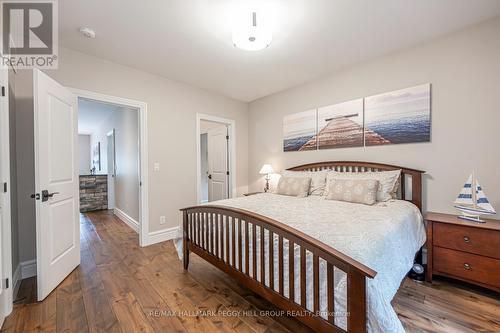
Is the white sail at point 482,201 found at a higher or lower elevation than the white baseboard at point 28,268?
higher

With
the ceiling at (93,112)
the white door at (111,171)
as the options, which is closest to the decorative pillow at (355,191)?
the ceiling at (93,112)

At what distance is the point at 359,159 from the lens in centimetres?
299

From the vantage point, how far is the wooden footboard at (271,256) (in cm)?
106

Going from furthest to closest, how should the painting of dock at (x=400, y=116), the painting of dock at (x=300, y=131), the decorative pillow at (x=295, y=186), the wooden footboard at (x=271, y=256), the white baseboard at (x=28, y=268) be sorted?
the painting of dock at (x=300, y=131)
the decorative pillow at (x=295, y=186)
the painting of dock at (x=400, y=116)
the white baseboard at (x=28, y=268)
the wooden footboard at (x=271, y=256)

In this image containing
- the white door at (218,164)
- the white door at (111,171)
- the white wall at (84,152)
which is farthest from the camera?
the white wall at (84,152)

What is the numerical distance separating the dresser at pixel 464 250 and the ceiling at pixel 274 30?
1935 millimetres

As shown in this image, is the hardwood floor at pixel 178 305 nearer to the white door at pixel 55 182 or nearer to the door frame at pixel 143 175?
the white door at pixel 55 182

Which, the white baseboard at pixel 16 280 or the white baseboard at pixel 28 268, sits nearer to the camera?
the white baseboard at pixel 16 280

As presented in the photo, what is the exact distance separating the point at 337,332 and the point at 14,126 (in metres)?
3.31

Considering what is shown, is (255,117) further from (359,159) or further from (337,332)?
(337,332)

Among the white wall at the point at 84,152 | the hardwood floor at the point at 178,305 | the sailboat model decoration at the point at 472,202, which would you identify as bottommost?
the hardwood floor at the point at 178,305

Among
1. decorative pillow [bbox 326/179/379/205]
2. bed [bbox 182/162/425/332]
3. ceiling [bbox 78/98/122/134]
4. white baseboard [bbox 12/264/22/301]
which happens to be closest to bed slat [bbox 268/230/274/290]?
bed [bbox 182/162/425/332]

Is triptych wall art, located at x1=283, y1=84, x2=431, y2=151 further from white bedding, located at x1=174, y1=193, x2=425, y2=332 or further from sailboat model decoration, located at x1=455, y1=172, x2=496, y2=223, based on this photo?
white bedding, located at x1=174, y1=193, x2=425, y2=332

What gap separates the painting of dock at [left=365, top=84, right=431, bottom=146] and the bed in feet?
2.79
